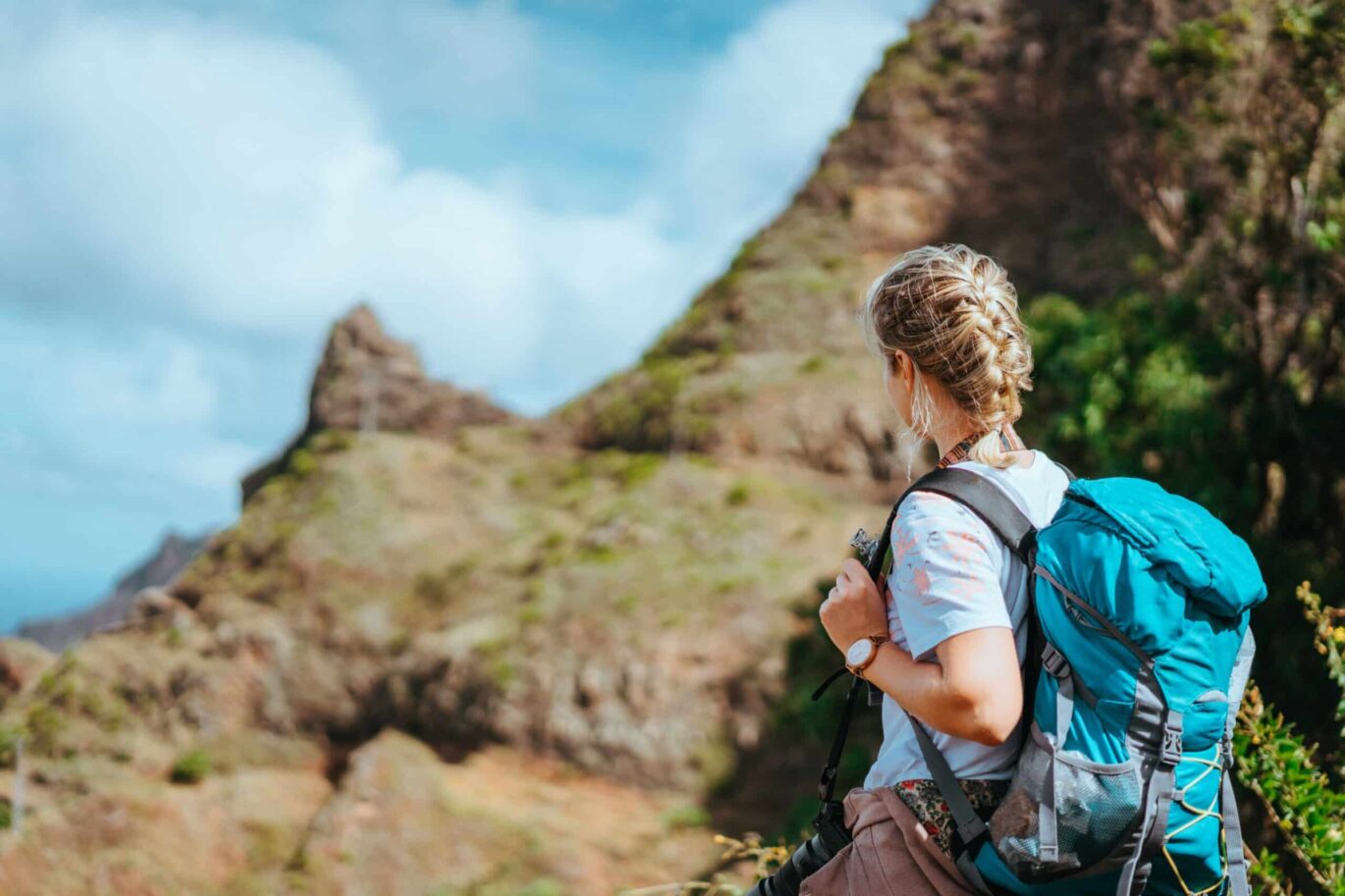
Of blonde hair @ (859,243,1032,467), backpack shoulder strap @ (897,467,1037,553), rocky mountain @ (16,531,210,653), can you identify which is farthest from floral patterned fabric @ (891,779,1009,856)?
rocky mountain @ (16,531,210,653)

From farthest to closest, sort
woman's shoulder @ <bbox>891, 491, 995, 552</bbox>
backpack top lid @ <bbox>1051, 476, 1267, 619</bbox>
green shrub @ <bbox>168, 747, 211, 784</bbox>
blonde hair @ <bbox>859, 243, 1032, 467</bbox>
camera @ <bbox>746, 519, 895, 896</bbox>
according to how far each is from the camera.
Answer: green shrub @ <bbox>168, 747, 211, 784</bbox>, camera @ <bbox>746, 519, 895, 896</bbox>, blonde hair @ <bbox>859, 243, 1032, 467</bbox>, woman's shoulder @ <bbox>891, 491, 995, 552</bbox>, backpack top lid @ <bbox>1051, 476, 1267, 619</bbox>

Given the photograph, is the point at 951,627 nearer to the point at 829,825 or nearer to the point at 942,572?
the point at 942,572

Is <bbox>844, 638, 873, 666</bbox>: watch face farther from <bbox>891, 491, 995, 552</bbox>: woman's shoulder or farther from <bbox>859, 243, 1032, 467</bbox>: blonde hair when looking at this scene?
<bbox>859, 243, 1032, 467</bbox>: blonde hair

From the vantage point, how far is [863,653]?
1.92m

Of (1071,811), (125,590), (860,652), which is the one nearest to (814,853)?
(860,652)

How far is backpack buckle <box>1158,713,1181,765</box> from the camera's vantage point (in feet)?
5.56

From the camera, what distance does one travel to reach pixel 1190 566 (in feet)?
5.52

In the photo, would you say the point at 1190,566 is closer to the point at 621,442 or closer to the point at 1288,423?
the point at 1288,423

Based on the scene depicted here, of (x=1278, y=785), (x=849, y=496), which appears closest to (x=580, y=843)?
(x=849, y=496)

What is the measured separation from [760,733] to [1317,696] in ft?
30.0

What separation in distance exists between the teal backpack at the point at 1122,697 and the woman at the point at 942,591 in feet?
0.21

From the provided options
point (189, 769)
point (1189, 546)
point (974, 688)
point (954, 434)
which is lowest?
point (974, 688)

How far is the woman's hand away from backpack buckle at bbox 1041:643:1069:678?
277mm

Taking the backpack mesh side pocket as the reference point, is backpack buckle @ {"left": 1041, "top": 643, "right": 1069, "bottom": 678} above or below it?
above
